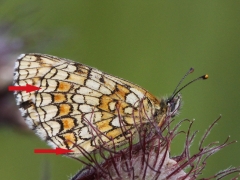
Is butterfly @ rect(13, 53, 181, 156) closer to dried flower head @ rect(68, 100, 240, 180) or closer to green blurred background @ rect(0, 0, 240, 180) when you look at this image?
dried flower head @ rect(68, 100, 240, 180)

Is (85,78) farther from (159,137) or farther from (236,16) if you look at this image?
(236,16)

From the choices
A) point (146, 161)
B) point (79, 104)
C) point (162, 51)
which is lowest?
point (146, 161)

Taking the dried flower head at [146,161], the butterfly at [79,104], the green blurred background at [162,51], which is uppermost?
the green blurred background at [162,51]

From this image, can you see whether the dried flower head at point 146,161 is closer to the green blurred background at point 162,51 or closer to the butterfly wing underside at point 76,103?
the butterfly wing underside at point 76,103

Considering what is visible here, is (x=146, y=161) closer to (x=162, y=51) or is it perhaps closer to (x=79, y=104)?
(x=79, y=104)

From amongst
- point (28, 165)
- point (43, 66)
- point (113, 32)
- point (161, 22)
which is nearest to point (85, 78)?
point (43, 66)

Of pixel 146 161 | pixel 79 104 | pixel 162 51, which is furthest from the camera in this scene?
pixel 162 51

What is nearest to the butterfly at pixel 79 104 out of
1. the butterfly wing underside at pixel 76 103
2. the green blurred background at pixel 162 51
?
the butterfly wing underside at pixel 76 103

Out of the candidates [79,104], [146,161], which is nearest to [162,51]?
[79,104]
